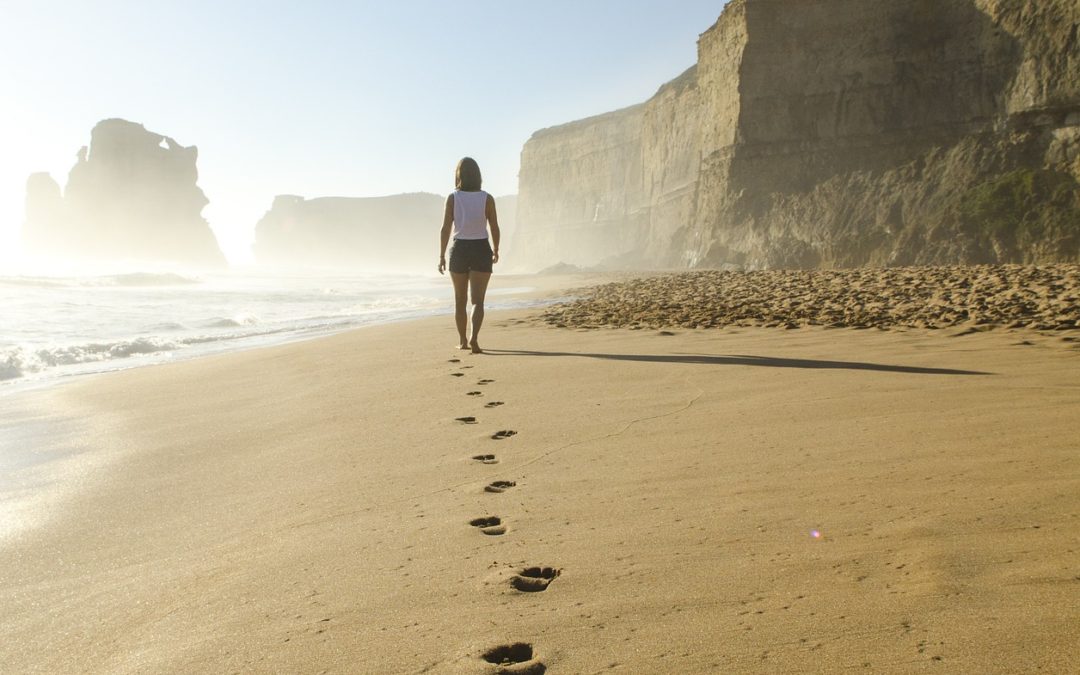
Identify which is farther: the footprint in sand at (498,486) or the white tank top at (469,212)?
the white tank top at (469,212)

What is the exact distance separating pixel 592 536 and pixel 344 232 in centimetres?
17614

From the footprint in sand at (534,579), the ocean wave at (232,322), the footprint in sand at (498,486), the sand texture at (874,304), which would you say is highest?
the sand texture at (874,304)

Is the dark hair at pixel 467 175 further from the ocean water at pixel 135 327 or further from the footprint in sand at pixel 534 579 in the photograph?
the footprint in sand at pixel 534 579

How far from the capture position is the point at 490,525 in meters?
2.15

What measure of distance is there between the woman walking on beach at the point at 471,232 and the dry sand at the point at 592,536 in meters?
2.54

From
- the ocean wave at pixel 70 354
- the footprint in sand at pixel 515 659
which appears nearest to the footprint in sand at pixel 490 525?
the footprint in sand at pixel 515 659

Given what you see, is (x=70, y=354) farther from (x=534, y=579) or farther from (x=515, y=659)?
(x=515, y=659)

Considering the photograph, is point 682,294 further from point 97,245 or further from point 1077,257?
point 97,245

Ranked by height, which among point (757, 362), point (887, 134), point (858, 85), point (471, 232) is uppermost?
point (858, 85)

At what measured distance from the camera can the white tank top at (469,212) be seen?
258 inches

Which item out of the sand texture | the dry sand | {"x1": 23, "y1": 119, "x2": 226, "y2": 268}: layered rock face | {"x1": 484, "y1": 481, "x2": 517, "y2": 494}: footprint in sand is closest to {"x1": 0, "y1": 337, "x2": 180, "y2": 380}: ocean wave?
the dry sand

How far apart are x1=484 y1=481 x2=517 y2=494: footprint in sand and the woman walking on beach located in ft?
13.1

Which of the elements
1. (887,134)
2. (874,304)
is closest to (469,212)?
(874,304)

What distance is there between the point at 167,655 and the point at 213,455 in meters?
1.98
